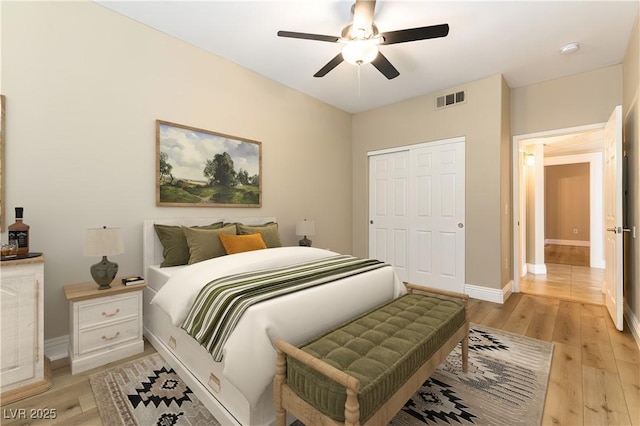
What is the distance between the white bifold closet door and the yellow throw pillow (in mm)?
2508

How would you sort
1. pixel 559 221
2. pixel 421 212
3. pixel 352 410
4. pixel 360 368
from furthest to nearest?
pixel 559 221, pixel 421 212, pixel 360 368, pixel 352 410

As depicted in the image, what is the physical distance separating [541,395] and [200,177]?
3.38 metres

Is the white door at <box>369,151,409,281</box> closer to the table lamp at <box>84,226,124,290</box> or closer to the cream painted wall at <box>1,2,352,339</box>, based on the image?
Result: the cream painted wall at <box>1,2,352,339</box>

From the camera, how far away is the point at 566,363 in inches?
87.9

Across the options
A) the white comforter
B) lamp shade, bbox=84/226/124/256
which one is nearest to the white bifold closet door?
the white comforter

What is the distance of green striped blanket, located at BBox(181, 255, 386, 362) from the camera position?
1536mm

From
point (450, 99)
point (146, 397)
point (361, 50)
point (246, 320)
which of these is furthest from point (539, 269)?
point (146, 397)

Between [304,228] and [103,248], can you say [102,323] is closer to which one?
[103,248]

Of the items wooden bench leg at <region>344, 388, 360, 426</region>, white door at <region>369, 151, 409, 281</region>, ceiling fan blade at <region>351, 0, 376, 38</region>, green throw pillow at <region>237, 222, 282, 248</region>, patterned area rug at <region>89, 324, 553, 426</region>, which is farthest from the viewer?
white door at <region>369, 151, 409, 281</region>

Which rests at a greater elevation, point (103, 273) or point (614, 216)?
point (614, 216)

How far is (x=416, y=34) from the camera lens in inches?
85.9

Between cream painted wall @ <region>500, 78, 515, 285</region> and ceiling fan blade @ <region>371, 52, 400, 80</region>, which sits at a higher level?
ceiling fan blade @ <region>371, 52, 400, 80</region>

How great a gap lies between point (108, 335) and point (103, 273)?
477 mm

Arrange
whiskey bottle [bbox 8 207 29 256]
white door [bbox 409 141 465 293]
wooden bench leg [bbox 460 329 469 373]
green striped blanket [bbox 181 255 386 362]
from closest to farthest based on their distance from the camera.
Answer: green striped blanket [bbox 181 255 386 362]
whiskey bottle [bbox 8 207 29 256]
wooden bench leg [bbox 460 329 469 373]
white door [bbox 409 141 465 293]
